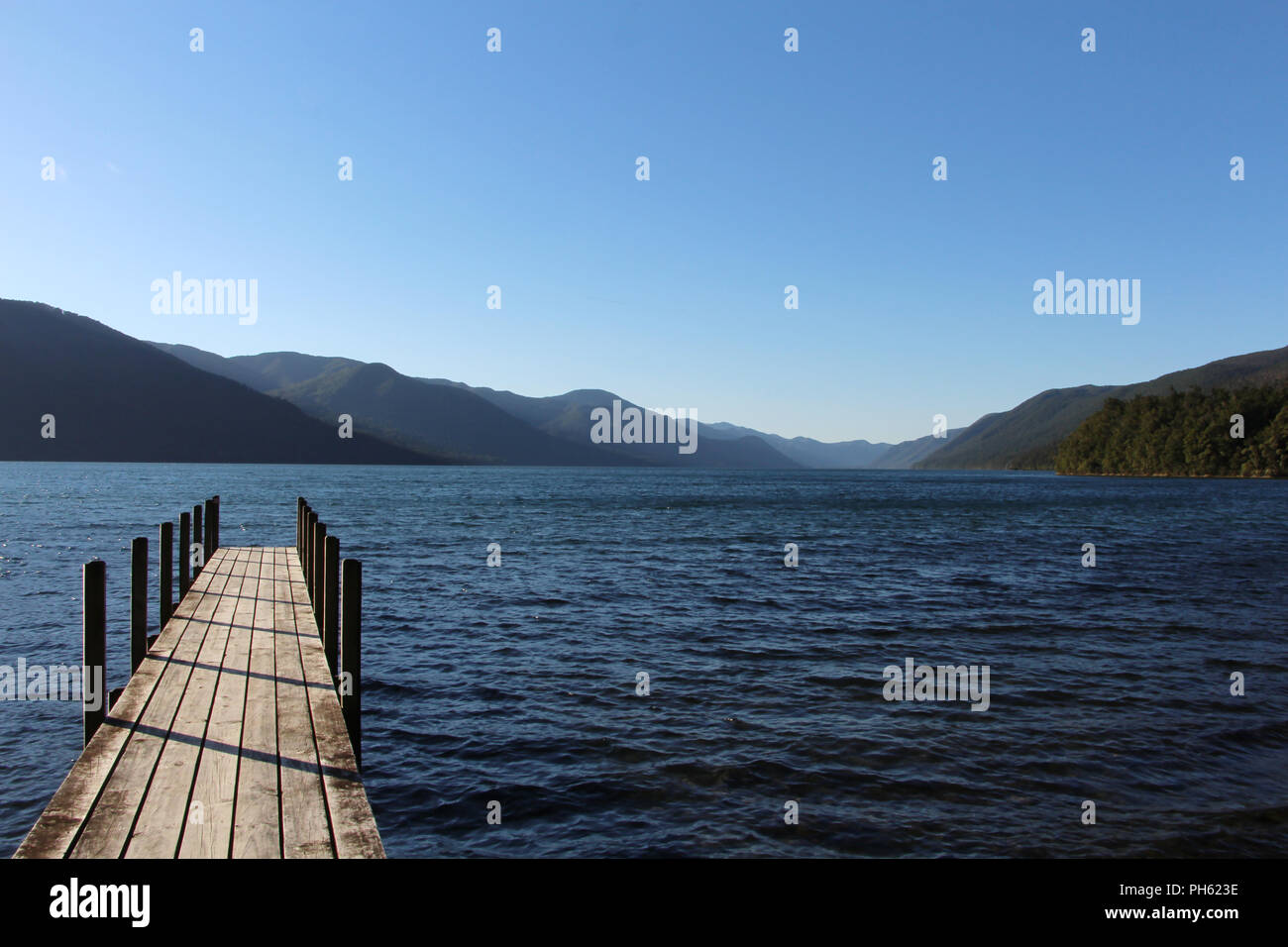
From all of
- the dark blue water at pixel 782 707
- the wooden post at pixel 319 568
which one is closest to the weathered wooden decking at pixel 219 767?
the wooden post at pixel 319 568

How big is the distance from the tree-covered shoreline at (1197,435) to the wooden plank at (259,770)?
167585mm

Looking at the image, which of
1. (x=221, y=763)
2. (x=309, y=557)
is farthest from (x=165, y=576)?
(x=221, y=763)

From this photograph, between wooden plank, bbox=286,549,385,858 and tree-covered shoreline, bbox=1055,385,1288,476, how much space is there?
167 meters

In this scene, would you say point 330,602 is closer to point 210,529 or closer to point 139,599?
point 139,599

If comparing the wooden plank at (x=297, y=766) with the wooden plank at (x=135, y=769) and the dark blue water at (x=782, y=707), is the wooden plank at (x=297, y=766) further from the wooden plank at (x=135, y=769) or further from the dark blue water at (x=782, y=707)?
the dark blue water at (x=782, y=707)

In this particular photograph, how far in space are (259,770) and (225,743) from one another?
944 millimetres

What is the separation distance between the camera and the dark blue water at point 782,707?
855 cm

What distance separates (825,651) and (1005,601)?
9.63 m

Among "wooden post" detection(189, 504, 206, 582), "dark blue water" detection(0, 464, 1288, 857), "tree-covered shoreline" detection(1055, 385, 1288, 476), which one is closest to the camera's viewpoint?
"dark blue water" detection(0, 464, 1288, 857)

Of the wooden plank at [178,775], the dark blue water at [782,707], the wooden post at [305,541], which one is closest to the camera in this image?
the wooden plank at [178,775]

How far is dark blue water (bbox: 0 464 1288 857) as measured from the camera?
28.1ft

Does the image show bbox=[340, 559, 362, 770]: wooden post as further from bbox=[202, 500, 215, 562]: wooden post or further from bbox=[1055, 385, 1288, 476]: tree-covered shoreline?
bbox=[1055, 385, 1288, 476]: tree-covered shoreline

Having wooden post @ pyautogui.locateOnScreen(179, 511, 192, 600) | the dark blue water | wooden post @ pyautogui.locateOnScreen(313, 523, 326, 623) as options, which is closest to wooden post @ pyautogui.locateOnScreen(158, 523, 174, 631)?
the dark blue water
